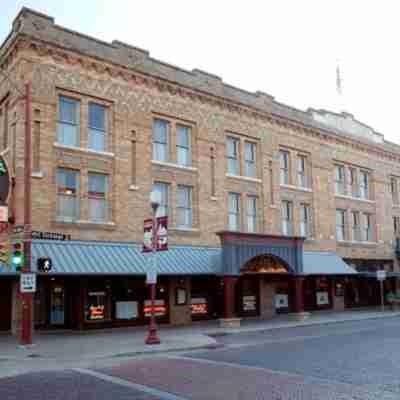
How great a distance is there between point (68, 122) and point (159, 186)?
526cm

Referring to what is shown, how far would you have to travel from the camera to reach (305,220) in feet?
105

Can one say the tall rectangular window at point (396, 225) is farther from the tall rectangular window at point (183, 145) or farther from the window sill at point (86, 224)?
the window sill at point (86, 224)

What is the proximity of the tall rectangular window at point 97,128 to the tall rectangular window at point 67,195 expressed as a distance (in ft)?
5.44

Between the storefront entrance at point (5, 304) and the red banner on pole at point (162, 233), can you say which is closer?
the red banner on pole at point (162, 233)

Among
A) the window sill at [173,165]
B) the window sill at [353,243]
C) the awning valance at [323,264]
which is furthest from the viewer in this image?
the window sill at [353,243]

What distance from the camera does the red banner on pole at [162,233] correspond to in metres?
17.7

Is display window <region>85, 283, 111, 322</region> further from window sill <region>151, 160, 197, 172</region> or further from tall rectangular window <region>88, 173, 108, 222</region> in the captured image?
window sill <region>151, 160, 197, 172</region>

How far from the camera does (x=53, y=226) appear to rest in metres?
20.6

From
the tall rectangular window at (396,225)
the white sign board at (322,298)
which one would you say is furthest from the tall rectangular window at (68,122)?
the tall rectangular window at (396,225)

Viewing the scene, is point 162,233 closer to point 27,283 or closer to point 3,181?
point 27,283

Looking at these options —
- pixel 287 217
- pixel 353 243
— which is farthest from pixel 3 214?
pixel 353 243

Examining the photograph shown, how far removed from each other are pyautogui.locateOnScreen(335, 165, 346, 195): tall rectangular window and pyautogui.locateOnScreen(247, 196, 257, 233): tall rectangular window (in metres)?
8.39

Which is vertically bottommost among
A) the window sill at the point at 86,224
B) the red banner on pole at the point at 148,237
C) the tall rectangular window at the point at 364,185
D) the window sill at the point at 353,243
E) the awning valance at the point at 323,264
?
the awning valance at the point at 323,264

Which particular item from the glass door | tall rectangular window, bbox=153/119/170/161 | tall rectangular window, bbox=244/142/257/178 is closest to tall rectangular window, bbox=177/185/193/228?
tall rectangular window, bbox=153/119/170/161
